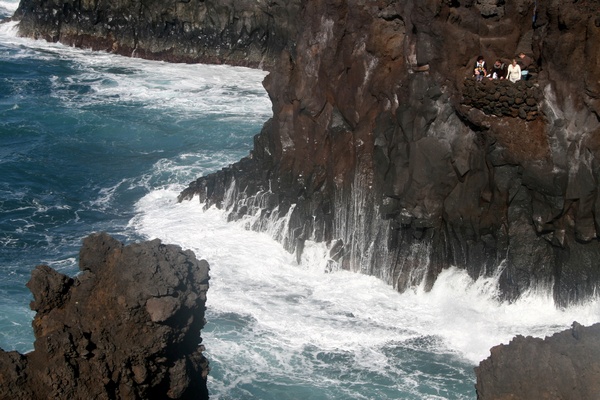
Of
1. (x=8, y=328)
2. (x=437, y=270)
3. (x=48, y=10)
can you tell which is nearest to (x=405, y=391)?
(x=437, y=270)

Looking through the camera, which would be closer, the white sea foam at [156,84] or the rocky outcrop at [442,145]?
the rocky outcrop at [442,145]

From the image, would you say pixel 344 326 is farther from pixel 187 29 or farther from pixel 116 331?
pixel 187 29

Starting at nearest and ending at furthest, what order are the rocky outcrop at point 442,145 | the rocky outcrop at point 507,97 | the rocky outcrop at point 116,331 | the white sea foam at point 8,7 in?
the rocky outcrop at point 116,331, the rocky outcrop at point 442,145, the rocky outcrop at point 507,97, the white sea foam at point 8,7

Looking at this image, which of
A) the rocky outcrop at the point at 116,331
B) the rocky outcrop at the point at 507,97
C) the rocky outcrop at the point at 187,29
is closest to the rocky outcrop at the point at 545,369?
the rocky outcrop at the point at 116,331

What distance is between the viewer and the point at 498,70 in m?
27.8

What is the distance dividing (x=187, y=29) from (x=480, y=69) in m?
36.2

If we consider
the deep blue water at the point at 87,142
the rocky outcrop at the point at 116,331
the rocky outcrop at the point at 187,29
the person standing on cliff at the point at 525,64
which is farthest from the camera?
the rocky outcrop at the point at 187,29

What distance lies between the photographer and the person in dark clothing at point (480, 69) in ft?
90.6

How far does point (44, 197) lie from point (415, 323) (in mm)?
17495

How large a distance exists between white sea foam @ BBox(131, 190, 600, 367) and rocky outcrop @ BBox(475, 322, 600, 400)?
9.43m

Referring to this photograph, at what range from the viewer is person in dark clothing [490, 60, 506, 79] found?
90.9ft

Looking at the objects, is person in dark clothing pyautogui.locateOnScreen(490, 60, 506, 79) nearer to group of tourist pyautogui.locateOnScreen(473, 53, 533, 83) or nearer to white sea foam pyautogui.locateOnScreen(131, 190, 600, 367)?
group of tourist pyautogui.locateOnScreen(473, 53, 533, 83)

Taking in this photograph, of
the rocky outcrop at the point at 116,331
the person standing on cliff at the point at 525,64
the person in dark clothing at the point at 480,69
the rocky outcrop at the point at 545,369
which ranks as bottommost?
the rocky outcrop at the point at 116,331

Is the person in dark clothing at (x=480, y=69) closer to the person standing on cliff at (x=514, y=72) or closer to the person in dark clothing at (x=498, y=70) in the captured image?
the person in dark clothing at (x=498, y=70)
